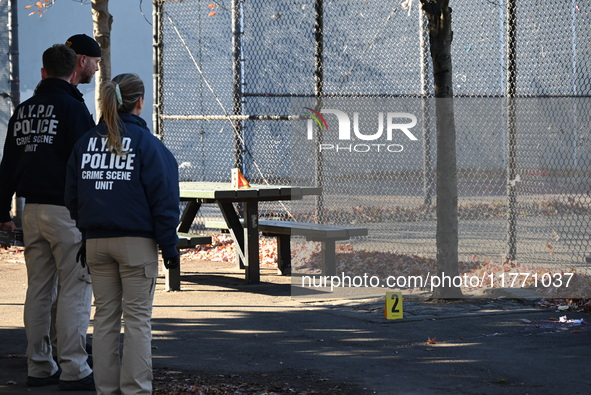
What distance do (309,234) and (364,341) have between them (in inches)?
126

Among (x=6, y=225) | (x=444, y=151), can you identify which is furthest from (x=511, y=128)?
(x=6, y=225)

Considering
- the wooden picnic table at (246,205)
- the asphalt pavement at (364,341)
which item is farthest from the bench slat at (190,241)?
the asphalt pavement at (364,341)

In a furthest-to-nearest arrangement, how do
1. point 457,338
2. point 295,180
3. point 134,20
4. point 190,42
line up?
point 134,20 → point 190,42 → point 295,180 → point 457,338

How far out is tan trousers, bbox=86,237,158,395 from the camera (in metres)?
5.45

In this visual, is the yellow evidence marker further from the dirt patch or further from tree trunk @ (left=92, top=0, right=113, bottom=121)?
tree trunk @ (left=92, top=0, right=113, bottom=121)

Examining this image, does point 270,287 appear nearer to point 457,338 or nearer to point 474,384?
point 457,338

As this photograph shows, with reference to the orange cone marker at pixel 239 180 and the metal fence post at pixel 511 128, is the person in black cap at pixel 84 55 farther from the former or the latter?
the metal fence post at pixel 511 128

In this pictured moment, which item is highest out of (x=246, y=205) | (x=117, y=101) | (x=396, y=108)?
(x=396, y=108)

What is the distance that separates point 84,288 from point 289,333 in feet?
7.47

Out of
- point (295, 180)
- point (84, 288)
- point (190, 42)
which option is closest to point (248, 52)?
point (190, 42)

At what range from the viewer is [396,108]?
61.3ft

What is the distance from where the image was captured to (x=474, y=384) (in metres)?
6.27

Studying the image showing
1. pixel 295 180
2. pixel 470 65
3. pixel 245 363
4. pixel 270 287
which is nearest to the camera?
pixel 245 363

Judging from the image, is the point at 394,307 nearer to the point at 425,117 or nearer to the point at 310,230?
the point at 310,230
